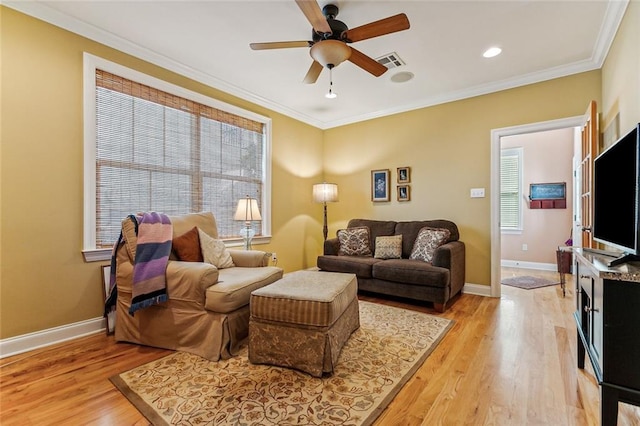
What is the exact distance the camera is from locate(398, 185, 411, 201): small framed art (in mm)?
4203

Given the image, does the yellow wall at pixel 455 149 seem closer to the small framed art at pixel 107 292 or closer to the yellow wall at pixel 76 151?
the yellow wall at pixel 76 151

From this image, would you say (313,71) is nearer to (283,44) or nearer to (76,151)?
(283,44)

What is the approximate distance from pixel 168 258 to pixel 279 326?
1.13 metres

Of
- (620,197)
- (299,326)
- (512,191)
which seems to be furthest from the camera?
(512,191)

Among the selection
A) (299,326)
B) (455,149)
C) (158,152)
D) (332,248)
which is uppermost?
(455,149)

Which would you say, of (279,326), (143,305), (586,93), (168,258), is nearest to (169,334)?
(143,305)

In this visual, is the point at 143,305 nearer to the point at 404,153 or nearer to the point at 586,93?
the point at 404,153

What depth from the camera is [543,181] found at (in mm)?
5277

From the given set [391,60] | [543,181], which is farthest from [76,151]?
[543,181]

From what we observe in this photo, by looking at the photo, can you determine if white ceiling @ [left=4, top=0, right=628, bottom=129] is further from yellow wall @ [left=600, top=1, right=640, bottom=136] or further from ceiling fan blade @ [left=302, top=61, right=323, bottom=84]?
ceiling fan blade @ [left=302, top=61, right=323, bottom=84]

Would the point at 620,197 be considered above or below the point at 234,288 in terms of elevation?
above

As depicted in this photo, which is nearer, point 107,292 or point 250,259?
point 107,292

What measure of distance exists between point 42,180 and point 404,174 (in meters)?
3.91

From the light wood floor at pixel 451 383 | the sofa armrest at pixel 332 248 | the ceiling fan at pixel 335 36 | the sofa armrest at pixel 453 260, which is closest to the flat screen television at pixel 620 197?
the light wood floor at pixel 451 383
